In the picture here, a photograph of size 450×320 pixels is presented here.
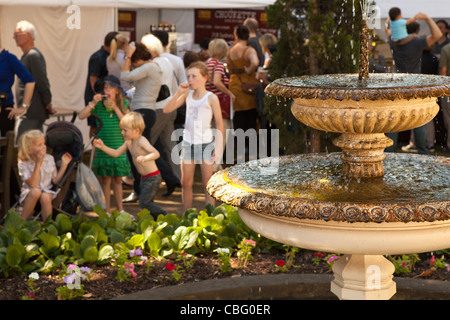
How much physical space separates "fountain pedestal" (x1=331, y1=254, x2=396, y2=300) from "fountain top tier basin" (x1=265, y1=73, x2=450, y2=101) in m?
0.87

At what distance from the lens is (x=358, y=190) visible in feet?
11.9

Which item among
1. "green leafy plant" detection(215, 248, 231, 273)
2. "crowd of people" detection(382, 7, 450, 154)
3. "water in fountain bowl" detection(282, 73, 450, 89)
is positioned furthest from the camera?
"crowd of people" detection(382, 7, 450, 154)

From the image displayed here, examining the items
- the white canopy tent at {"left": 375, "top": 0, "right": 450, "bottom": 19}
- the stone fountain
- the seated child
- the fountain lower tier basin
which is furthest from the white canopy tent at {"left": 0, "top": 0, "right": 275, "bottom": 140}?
the fountain lower tier basin

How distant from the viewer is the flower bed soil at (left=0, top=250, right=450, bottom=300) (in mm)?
4953

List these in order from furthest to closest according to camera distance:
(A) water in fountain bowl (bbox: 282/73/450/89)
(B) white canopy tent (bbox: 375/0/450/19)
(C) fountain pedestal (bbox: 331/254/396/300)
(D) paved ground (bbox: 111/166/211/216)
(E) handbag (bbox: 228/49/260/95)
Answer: (B) white canopy tent (bbox: 375/0/450/19) < (E) handbag (bbox: 228/49/260/95) < (D) paved ground (bbox: 111/166/211/216) < (C) fountain pedestal (bbox: 331/254/396/300) < (A) water in fountain bowl (bbox: 282/73/450/89)

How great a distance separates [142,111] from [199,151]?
1.43 meters

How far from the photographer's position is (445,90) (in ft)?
11.3

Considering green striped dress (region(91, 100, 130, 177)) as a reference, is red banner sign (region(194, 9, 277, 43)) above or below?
above

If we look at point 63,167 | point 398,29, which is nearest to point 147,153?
point 63,167

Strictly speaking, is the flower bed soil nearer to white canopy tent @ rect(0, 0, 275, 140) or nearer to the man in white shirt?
the man in white shirt

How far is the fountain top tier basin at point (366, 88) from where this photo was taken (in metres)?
3.34

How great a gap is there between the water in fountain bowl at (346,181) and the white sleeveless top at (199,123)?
268 cm

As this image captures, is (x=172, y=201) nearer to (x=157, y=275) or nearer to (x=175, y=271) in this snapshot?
(x=157, y=275)

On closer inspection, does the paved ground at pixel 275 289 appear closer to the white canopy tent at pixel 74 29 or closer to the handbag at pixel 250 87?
the handbag at pixel 250 87
